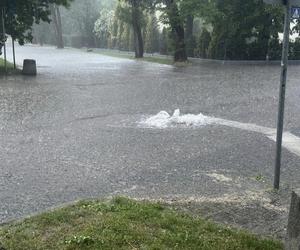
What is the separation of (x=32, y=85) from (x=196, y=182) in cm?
1171

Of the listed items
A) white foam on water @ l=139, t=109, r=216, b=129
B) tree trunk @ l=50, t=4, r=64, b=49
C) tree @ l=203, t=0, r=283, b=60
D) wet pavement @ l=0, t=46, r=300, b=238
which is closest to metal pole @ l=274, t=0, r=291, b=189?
wet pavement @ l=0, t=46, r=300, b=238

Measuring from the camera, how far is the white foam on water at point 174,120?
396 inches

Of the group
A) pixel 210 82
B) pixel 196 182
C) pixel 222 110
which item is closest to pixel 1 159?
pixel 196 182

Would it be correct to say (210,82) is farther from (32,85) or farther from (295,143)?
(295,143)

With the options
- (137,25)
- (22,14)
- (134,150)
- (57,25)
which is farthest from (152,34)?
(134,150)

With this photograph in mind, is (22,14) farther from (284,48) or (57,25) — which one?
(57,25)

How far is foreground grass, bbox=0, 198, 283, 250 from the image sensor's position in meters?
4.14

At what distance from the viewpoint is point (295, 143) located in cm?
851

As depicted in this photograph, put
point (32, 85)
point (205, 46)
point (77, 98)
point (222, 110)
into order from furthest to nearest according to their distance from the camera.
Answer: point (205, 46) → point (32, 85) → point (77, 98) → point (222, 110)

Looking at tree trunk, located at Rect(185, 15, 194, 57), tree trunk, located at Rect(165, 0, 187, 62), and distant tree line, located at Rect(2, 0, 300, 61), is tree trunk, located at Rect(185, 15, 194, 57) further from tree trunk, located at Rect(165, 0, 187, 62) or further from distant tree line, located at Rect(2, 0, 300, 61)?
tree trunk, located at Rect(165, 0, 187, 62)

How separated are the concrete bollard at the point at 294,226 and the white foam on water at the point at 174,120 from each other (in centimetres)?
599

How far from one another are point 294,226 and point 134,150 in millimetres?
4333

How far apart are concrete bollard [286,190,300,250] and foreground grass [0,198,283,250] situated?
0.40 meters

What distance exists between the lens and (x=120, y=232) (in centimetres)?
433
